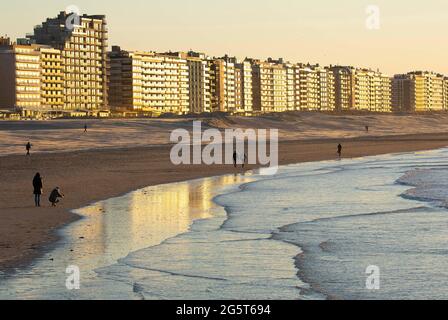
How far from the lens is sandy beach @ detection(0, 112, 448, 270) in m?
22.9

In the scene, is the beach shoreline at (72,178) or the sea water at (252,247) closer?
the sea water at (252,247)

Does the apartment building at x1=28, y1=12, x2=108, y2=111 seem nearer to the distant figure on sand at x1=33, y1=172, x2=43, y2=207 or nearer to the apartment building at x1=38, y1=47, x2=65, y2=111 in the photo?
the apartment building at x1=38, y1=47, x2=65, y2=111

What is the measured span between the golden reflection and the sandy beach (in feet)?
2.69

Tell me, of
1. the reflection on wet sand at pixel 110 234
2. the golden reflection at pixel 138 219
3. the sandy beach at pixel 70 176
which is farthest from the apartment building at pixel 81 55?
the reflection on wet sand at pixel 110 234

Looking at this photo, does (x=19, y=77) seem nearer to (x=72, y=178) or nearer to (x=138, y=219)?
(x=72, y=178)

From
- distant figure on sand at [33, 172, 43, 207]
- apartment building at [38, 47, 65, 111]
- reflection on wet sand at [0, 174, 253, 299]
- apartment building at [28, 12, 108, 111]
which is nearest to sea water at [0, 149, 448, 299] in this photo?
reflection on wet sand at [0, 174, 253, 299]

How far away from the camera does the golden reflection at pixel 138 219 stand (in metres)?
21.1

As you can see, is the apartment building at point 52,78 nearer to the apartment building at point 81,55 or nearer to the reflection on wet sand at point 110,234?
the apartment building at point 81,55

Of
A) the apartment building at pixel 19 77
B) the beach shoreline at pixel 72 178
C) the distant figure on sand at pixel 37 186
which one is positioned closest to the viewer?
the beach shoreline at pixel 72 178

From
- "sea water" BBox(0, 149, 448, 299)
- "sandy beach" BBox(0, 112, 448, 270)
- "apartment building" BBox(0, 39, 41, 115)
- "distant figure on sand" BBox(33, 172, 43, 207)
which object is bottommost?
"sea water" BBox(0, 149, 448, 299)

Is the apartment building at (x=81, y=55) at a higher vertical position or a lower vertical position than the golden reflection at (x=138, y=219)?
higher

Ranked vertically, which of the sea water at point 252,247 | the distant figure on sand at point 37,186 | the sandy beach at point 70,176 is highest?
the distant figure on sand at point 37,186

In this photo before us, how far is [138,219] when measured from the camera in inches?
1056
